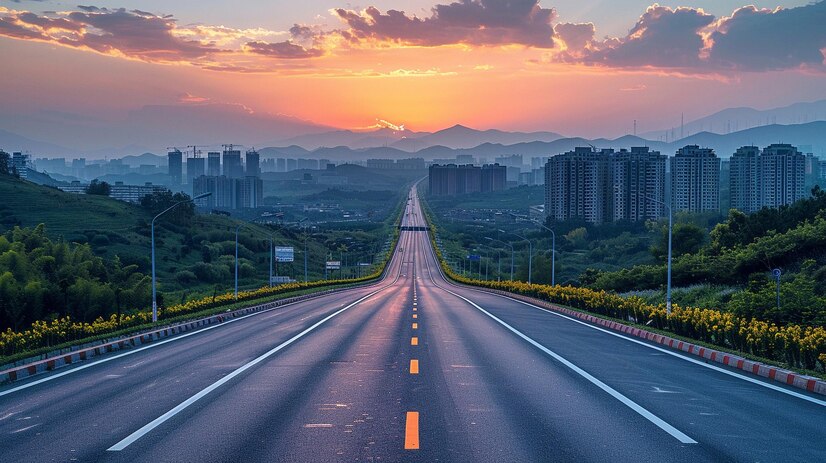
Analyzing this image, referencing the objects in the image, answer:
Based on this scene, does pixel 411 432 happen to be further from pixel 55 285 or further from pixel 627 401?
pixel 55 285

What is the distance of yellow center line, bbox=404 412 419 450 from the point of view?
384 inches

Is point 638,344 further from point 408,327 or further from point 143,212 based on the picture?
point 143,212

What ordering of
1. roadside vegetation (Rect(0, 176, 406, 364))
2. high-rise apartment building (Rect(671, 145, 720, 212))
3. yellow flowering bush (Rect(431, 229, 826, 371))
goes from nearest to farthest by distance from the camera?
yellow flowering bush (Rect(431, 229, 826, 371))
roadside vegetation (Rect(0, 176, 406, 364))
high-rise apartment building (Rect(671, 145, 720, 212))

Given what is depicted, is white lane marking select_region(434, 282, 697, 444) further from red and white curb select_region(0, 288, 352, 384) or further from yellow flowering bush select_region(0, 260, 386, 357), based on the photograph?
yellow flowering bush select_region(0, 260, 386, 357)

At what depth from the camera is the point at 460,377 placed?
15781mm

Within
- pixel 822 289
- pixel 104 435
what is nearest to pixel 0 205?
pixel 822 289

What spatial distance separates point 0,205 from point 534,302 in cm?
7586

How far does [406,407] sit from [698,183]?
463 feet

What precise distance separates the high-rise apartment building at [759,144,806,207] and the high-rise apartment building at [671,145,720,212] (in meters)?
9.08

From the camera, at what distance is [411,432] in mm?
10492

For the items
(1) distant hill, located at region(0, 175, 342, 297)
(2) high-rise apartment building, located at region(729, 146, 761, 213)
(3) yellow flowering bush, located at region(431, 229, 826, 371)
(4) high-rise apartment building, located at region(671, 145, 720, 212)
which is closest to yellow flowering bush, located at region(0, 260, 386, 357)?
(3) yellow flowering bush, located at region(431, 229, 826, 371)

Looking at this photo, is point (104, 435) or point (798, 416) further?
point (798, 416)

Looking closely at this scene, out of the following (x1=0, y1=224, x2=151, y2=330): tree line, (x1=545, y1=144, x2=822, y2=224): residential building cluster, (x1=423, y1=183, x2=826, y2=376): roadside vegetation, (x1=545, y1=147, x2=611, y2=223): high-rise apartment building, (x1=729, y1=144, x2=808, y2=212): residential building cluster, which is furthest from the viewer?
(x1=545, y1=147, x2=611, y2=223): high-rise apartment building

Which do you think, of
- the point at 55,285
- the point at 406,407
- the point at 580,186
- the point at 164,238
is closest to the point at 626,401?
the point at 406,407
